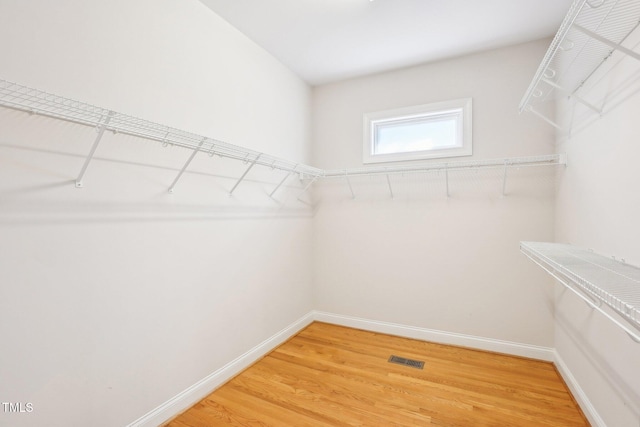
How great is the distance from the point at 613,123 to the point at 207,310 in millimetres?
2451

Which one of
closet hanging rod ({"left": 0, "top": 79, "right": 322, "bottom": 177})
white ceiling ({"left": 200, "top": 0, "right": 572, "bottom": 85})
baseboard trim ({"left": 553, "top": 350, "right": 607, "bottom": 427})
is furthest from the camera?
white ceiling ({"left": 200, "top": 0, "right": 572, "bottom": 85})

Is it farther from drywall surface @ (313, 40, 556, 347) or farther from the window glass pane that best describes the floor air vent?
the window glass pane

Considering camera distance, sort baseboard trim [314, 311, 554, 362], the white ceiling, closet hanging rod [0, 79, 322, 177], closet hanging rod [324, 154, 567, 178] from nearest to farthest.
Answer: closet hanging rod [0, 79, 322, 177] → the white ceiling → closet hanging rod [324, 154, 567, 178] → baseboard trim [314, 311, 554, 362]

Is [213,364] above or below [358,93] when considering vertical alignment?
below

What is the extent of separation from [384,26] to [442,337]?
2.57 m

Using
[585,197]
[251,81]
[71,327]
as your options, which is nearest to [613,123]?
[585,197]

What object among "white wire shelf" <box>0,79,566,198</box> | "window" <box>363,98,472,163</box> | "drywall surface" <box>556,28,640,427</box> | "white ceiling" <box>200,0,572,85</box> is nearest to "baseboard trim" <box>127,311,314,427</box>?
"white wire shelf" <box>0,79,566,198</box>

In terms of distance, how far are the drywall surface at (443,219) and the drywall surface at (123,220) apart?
936mm

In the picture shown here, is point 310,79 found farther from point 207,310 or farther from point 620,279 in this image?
point 620,279

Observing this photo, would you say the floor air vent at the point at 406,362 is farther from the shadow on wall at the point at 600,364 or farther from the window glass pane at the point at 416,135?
the window glass pane at the point at 416,135

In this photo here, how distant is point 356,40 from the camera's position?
2293 millimetres

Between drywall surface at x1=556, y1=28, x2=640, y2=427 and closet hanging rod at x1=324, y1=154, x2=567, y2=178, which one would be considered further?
closet hanging rod at x1=324, y1=154, x2=567, y2=178

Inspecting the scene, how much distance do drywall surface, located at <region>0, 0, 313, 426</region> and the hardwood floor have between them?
0.30m

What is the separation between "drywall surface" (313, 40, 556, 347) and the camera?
2328mm
